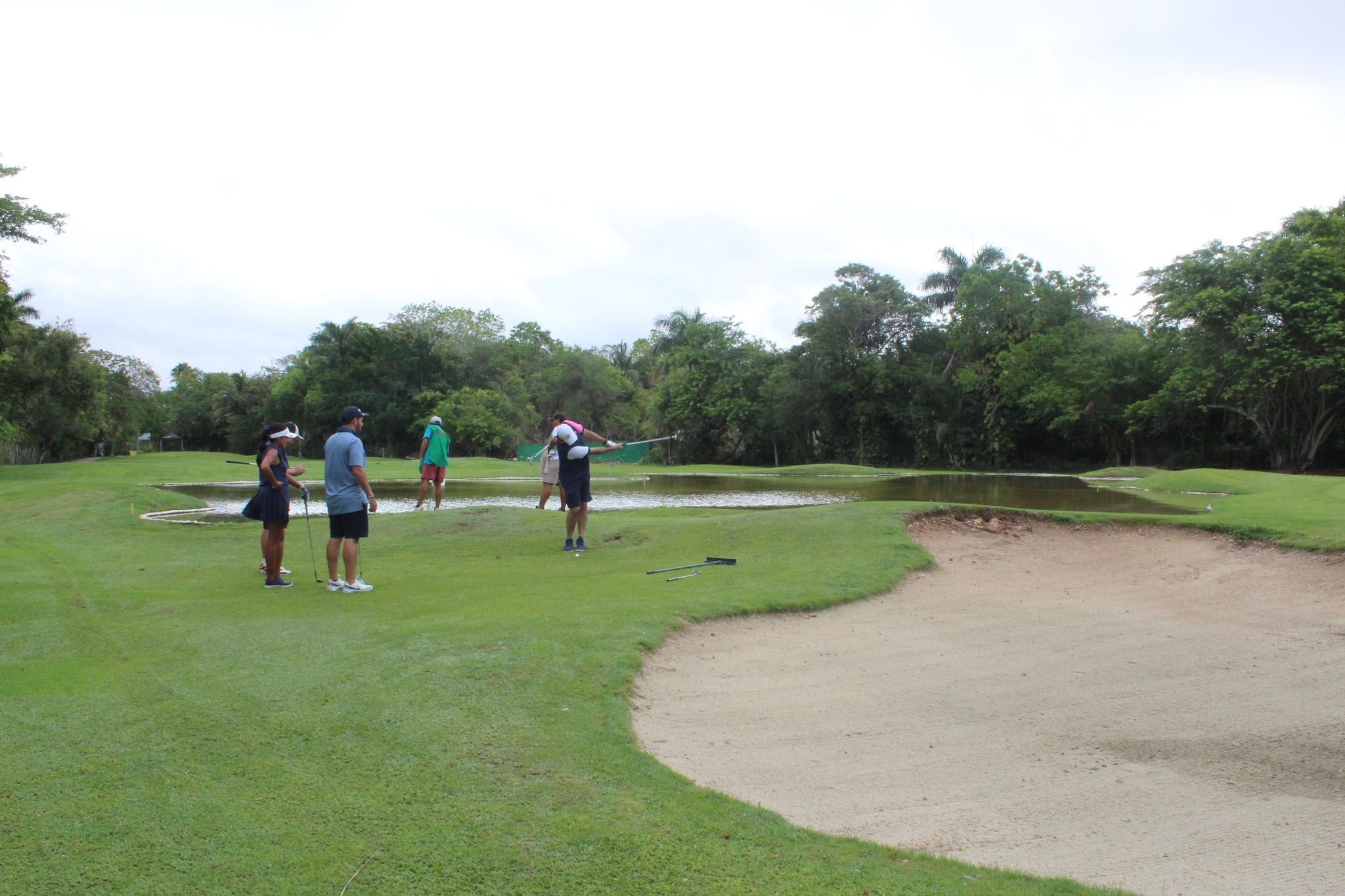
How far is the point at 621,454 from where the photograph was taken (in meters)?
68.6

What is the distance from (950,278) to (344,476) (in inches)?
2317

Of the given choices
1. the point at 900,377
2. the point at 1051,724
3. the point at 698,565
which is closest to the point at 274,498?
the point at 698,565

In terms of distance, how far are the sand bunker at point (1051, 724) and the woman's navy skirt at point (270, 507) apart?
5.56m

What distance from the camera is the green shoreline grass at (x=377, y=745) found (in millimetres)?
3461

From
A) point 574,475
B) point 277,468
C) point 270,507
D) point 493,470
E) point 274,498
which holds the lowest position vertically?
point 493,470

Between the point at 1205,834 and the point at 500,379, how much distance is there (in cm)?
7717

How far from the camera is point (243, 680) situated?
18.8ft

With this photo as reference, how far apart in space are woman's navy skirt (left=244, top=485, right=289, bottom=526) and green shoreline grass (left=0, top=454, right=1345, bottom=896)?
799mm

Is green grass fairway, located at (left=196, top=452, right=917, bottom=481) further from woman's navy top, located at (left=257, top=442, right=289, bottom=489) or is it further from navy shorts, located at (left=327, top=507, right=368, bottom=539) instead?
navy shorts, located at (left=327, top=507, right=368, bottom=539)

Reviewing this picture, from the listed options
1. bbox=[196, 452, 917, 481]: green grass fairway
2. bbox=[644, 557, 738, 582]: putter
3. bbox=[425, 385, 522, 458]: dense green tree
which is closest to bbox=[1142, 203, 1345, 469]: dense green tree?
bbox=[196, 452, 917, 481]: green grass fairway

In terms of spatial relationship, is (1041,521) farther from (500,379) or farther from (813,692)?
(500,379)

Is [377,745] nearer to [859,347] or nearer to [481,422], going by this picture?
[859,347]

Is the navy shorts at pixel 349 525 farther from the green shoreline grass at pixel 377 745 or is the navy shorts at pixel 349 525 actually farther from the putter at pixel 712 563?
the putter at pixel 712 563

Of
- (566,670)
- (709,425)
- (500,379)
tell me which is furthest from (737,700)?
(500,379)
